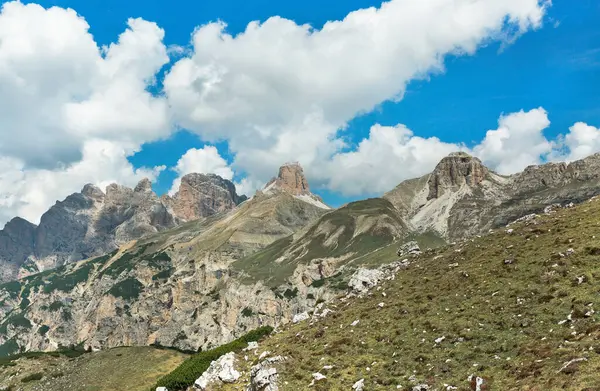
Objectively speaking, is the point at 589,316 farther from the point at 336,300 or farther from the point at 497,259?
the point at 336,300

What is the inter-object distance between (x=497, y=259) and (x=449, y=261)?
8151 mm

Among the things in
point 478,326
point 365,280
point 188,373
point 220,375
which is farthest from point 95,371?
point 478,326

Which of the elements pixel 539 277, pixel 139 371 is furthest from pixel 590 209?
pixel 139 371

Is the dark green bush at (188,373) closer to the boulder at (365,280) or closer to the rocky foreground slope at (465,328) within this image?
the rocky foreground slope at (465,328)

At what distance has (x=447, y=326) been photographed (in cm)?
3722

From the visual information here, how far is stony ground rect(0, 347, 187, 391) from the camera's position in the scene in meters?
85.1

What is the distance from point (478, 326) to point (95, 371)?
84.4 meters

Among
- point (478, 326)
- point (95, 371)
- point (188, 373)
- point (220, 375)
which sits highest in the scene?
point (95, 371)

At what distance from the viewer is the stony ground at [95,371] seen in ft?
279

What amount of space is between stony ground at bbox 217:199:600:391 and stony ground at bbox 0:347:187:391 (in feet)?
171

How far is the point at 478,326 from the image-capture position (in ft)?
117

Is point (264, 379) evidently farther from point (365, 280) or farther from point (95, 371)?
point (95, 371)

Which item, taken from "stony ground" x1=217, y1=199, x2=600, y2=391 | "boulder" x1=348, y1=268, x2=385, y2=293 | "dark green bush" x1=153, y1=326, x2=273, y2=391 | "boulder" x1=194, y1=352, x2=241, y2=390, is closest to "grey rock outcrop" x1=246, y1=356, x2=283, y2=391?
"stony ground" x1=217, y1=199, x2=600, y2=391

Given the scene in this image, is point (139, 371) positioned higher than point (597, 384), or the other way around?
point (139, 371)
